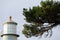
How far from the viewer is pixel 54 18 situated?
14008 mm

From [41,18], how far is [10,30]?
5.13 ft

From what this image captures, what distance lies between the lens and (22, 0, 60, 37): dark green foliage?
13.7 meters

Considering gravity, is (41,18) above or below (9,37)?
above

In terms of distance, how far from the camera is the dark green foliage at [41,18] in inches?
540

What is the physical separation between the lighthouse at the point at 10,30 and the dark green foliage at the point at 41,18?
71cm

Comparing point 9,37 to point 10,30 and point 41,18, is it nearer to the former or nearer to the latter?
point 10,30

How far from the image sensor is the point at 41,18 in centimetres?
1405

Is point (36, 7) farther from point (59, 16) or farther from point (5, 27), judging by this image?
point (5, 27)

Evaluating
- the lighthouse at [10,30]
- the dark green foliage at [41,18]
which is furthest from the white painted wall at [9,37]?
the dark green foliage at [41,18]

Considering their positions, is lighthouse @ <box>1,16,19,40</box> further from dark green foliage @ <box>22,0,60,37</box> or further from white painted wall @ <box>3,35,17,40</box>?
dark green foliage @ <box>22,0,60,37</box>

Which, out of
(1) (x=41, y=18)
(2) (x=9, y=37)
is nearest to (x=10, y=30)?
(2) (x=9, y=37)

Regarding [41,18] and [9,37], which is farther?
[9,37]

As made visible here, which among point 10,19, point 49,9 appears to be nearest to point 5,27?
point 10,19

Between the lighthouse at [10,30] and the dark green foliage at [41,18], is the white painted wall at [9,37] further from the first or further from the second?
the dark green foliage at [41,18]
